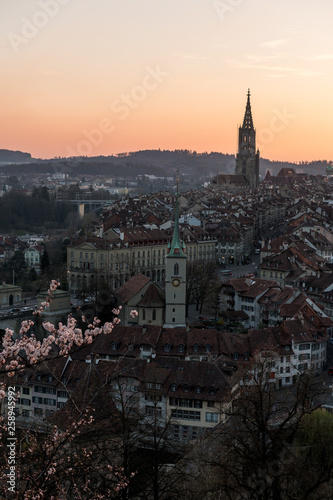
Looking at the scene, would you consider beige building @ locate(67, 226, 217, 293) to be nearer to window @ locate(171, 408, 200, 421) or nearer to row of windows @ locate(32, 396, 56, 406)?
row of windows @ locate(32, 396, 56, 406)

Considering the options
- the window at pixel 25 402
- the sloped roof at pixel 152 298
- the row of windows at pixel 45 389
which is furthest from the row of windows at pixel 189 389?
the sloped roof at pixel 152 298

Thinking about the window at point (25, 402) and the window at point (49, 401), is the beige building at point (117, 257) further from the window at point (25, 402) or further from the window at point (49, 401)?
the window at point (49, 401)

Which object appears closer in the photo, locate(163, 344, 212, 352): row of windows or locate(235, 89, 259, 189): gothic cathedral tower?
locate(163, 344, 212, 352): row of windows

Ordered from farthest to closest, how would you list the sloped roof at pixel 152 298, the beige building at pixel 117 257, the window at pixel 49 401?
the beige building at pixel 117 257 < the sloped roof at pixel 152 298 < the window at pixel 49 401

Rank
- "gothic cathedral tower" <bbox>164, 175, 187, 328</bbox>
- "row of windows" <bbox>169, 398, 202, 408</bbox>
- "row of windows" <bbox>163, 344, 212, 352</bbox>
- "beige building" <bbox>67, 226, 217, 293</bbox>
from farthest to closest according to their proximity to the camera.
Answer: "beige building" <bbox>67, 226, 217, 293</bbox> < "gothic cathedral tower" <bbox>164, 175, 187, 328</bbox> < "row of windows" <bbox>163, 344, 212, 352</bbox> < "row of windows" <bbox>169, 398, 202, 408</bbox>

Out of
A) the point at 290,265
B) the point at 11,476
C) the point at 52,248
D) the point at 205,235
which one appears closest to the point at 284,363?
the point at 290,265

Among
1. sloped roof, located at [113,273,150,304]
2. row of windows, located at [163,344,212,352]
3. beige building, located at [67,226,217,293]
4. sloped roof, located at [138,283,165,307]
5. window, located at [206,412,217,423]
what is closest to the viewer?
window, located at [206,412,217,423]

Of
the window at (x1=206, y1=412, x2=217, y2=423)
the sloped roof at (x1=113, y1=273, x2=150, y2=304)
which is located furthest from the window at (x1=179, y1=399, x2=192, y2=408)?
the sloped roof at (x1=113, y1=273, x2=150, y2=304)
